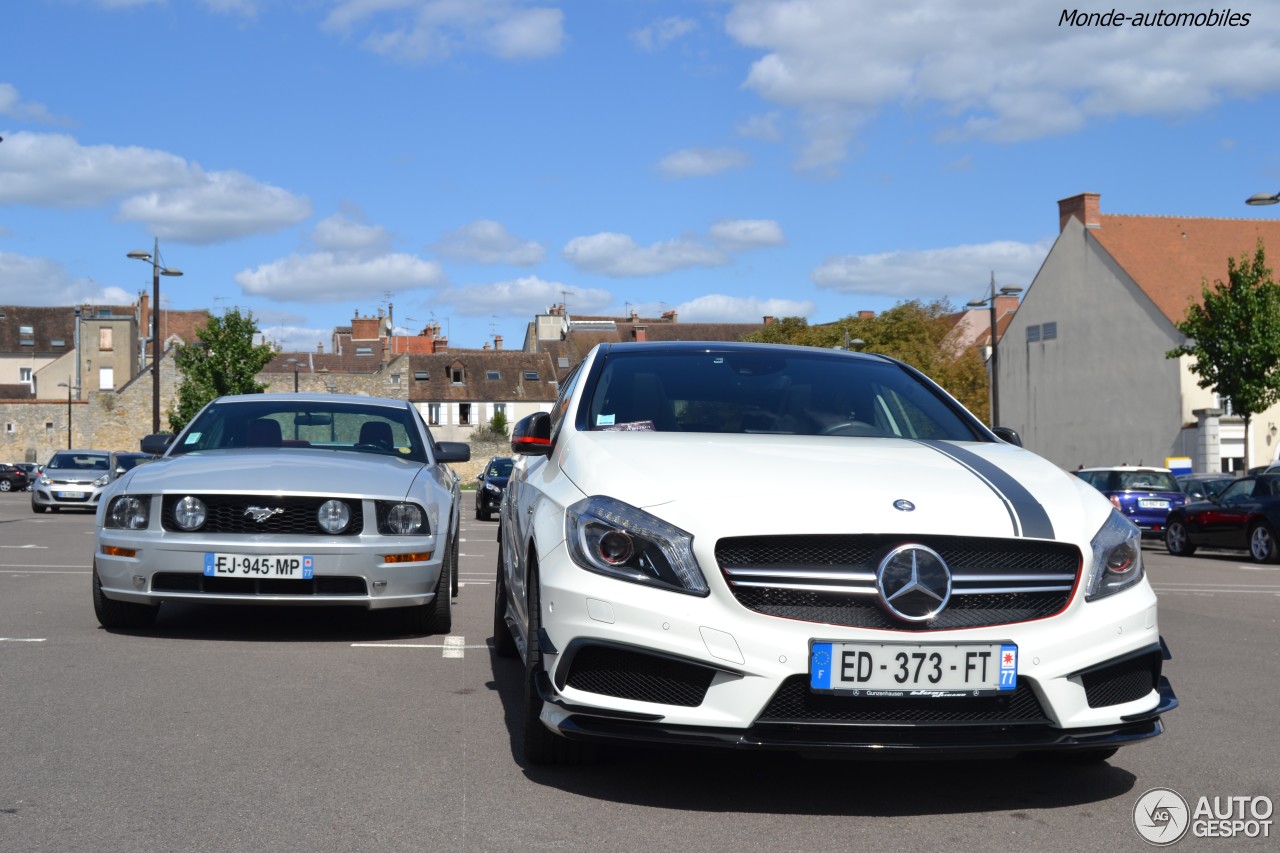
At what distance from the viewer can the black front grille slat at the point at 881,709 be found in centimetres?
439

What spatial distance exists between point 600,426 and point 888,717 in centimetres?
196

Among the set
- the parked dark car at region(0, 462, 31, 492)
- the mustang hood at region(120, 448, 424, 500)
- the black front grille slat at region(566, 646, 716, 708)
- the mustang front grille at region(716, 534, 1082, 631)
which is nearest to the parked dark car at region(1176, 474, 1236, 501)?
the mustang hood at region(120, 448, 424, 500)

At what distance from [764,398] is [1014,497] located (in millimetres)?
1628

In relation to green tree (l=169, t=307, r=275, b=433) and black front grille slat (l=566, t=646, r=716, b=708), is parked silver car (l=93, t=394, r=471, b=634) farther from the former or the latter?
green tree (l=169, t=307, r=275, b=433)

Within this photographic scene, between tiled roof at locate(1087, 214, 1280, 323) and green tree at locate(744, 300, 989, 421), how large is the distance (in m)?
11.2

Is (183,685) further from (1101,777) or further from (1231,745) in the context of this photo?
(1231,745)

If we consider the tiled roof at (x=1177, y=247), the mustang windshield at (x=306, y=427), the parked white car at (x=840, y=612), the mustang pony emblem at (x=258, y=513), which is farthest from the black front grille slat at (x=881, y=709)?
the tiled roof at (x=1177, y=247)

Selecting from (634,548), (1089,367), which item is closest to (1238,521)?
(634,548)

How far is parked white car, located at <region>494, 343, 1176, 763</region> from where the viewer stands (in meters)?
4.39

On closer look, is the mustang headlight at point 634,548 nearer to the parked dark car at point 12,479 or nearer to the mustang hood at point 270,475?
the mustang hood at point 270,475

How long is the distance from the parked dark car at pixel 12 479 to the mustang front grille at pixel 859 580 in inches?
2788

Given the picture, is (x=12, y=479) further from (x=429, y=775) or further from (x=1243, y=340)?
(x=429, y=775)

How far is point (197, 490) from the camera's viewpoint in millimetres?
8148

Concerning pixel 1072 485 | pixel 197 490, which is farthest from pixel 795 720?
pixel 197 490
